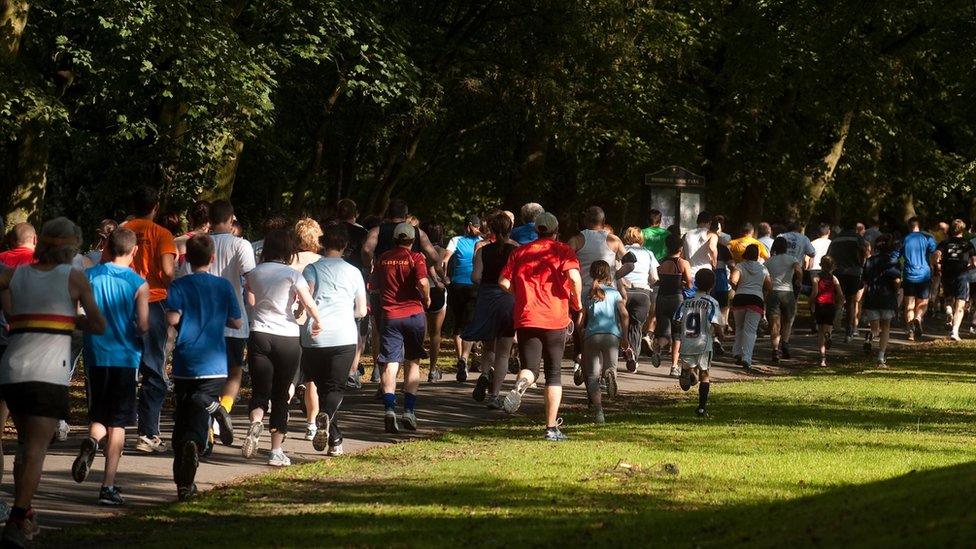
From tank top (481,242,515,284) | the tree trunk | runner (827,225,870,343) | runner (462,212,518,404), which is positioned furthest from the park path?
the tree trunk

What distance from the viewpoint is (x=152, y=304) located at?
12961 millimetres

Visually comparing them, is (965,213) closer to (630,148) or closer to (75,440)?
(630,148)

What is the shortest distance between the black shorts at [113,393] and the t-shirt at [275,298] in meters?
1.63

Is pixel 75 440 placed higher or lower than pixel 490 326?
lower

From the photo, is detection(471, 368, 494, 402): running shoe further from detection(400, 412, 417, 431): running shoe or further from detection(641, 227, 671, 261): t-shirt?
detection(641, 227, 671, 261): t-shirt

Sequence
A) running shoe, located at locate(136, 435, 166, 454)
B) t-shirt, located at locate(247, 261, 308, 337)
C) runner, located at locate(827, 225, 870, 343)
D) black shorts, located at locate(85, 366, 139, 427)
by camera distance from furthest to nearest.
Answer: runner, located at locate(827, 225, 870, 343) < running shoe, located at locate(136, 435, 166, 454) < t-shirt, located at locate(247, 261, 308, 337) < black shorts, located at locate(85, 366, 139, 427)

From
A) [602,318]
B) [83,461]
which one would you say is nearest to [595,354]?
[602,318]

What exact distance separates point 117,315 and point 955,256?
2044 cm

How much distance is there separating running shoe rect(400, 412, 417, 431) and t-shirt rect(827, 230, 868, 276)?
13.5 meters

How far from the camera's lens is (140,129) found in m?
21.3

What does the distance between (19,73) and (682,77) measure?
20469 mm

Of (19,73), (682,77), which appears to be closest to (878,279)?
(19,73)

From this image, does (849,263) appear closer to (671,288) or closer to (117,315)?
(671,288)

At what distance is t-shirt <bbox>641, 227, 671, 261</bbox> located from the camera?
2281cm
